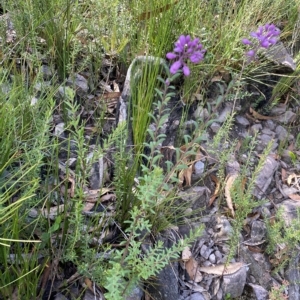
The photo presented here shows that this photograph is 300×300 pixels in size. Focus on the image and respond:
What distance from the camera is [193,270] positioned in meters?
1.86

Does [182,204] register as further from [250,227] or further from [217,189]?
[250,227]

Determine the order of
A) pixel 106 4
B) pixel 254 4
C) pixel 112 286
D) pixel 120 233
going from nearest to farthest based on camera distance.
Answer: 1. pixel 112 286
2. pixel 120 233
3. pixel 106 4
4. pixel 254 4

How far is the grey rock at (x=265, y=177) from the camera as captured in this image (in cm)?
232

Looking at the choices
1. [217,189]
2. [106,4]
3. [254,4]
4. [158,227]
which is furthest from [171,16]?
[158,227]

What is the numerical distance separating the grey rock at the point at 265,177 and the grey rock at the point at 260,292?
57 cm

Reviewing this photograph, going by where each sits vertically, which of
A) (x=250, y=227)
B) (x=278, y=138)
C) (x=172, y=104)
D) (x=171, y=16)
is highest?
(x=171, y=16)

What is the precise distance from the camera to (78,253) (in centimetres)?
148

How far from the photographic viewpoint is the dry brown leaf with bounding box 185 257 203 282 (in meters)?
1.84

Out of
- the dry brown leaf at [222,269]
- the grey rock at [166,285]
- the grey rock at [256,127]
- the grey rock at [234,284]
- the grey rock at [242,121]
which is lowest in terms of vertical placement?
the grey rock at [234,284]

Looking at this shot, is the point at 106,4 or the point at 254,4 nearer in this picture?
the point at 106,4

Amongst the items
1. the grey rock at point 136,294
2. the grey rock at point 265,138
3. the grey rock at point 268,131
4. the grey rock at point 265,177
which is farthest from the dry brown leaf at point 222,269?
the grey rock at point 268,131

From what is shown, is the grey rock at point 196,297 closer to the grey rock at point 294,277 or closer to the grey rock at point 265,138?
the grey rock at point 294,277

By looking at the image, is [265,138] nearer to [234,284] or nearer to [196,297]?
[234,284]

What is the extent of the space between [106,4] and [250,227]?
1577 millimetres
